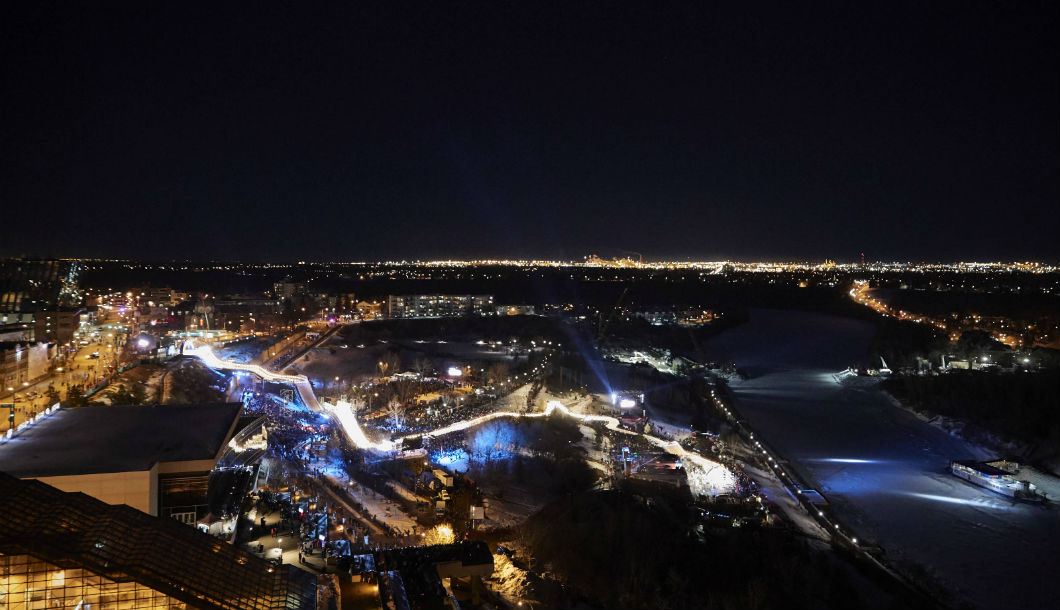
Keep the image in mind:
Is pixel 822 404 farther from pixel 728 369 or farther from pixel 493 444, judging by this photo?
pixel 493 444

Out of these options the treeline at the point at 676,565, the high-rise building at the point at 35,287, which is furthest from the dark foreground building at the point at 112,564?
the high-rise building at the point at 35,287

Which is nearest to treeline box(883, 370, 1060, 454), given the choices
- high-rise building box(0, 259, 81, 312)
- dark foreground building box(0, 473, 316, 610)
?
dark foreground building box(0, 473, 316, 610)

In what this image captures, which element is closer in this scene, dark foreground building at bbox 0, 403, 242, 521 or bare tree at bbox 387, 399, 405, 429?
dark foreground building at bbox 0, 403, 242, 521

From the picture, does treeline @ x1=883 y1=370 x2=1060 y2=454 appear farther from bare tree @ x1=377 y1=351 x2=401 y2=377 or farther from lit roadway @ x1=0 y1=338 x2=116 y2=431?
lit roadway @ x1=0 y1=338 x2=116 y2=431

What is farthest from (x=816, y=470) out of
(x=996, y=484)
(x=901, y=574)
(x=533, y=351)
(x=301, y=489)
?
(x=533, y=351)

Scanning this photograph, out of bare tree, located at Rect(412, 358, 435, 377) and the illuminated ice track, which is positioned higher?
the illuminated ice track

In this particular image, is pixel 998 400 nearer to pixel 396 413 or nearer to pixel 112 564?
pixel 396 413

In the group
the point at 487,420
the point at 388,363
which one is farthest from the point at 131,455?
the point at 388,363
